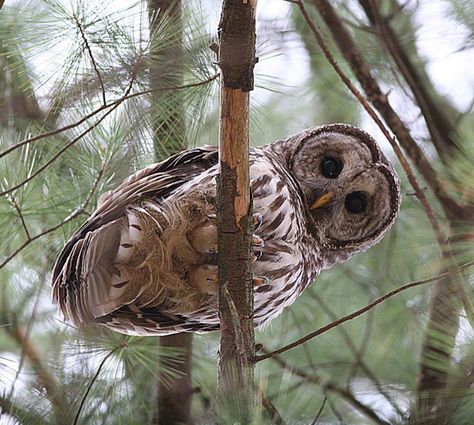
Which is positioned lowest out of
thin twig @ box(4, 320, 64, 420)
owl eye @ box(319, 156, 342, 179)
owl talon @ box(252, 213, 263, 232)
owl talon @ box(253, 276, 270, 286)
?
thin twig @ box(4, 320, 64, 420)

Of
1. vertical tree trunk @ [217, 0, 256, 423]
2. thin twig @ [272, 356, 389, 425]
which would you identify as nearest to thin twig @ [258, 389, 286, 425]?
vertical tree trunk @ [217, 0, 256, 423]

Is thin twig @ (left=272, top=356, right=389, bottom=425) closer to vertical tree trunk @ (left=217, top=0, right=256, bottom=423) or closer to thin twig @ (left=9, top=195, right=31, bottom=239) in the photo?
vertical tree trunk @ (left=217, top=0, right=256, bottom=423)

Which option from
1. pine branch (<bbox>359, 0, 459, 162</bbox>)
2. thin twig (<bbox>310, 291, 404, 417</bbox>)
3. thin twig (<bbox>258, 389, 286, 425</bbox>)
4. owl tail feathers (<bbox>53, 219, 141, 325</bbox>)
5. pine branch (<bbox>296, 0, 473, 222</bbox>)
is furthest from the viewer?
pine branch (<bbox>359, 0, 459, 162</bbox>)

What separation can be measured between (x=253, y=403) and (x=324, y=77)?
189cm

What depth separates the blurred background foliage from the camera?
2.11 metres

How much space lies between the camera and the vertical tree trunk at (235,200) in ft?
5.27

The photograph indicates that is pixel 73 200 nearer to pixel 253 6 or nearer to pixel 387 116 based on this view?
pixel 387 116

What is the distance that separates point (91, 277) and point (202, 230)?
0.27 metres

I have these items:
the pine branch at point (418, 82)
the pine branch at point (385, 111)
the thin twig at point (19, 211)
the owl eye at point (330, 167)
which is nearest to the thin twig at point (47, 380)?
the thin twig at point (19, 211)

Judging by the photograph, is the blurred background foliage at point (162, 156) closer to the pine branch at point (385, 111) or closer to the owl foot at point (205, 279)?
the pine branch at point (385, 111)

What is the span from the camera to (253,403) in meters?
1.37

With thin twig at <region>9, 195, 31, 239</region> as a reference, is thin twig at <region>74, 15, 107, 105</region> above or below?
above

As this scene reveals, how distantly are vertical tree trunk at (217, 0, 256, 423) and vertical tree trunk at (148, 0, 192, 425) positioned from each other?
1.80 ft

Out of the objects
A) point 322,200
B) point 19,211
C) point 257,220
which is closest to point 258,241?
point 257,220
